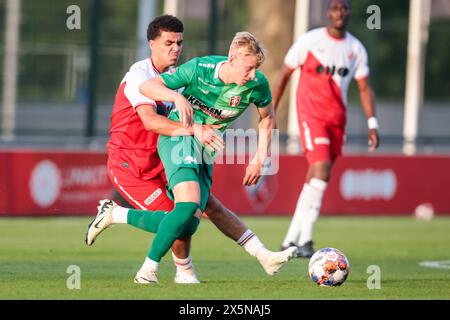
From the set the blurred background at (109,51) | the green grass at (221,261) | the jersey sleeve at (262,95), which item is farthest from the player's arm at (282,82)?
the blurred background at (109,51)

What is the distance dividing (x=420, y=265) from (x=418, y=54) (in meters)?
14.0

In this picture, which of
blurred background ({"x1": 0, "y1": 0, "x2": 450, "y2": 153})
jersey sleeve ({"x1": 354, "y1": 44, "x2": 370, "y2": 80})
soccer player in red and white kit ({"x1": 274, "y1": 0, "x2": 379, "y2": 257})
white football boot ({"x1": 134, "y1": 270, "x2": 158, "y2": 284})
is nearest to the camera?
white football boot ({"x1": 134, "y1": 270, "x2": 158, "y2": 284})

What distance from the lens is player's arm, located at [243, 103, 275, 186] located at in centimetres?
971

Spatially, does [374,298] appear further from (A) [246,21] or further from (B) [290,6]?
(B) [290,6]

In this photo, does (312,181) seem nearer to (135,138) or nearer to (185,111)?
(135,138)

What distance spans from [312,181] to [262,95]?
11.6 ft

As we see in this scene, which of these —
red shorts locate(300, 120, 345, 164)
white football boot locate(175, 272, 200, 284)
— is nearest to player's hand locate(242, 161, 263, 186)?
white football boot locate(175, 272, 200, 284)

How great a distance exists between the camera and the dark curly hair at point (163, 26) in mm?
9805

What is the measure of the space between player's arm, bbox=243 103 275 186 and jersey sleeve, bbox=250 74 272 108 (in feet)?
0.18

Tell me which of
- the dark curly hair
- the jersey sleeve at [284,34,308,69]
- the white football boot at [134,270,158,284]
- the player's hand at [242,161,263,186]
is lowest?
the white football boot at [134,270,158,284]

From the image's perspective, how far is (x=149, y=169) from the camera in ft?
32.9

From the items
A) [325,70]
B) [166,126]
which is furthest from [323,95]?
[166,126]

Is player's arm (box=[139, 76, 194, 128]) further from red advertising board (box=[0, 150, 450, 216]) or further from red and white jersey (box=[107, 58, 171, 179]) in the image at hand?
red advertising board (box=[0, 150, 450, 216])

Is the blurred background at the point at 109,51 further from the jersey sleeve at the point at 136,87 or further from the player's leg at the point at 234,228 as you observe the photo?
the player's leg at the point at 234,228
